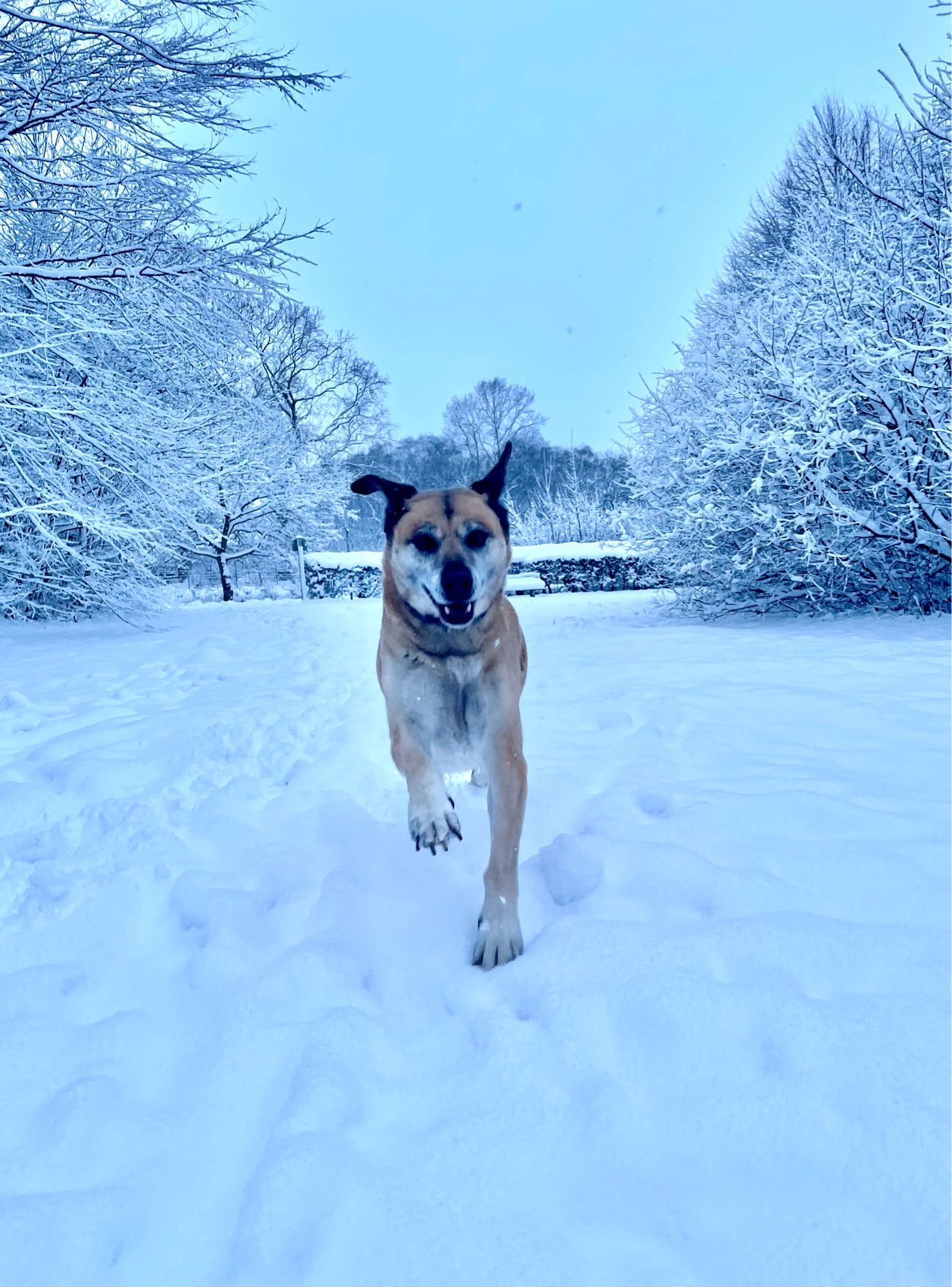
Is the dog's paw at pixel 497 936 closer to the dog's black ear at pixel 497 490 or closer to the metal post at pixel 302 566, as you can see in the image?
the dog's black ear at pixel 497 490

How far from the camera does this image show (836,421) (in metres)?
8.00

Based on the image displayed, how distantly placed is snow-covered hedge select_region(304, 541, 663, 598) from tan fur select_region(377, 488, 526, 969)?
16.7 m

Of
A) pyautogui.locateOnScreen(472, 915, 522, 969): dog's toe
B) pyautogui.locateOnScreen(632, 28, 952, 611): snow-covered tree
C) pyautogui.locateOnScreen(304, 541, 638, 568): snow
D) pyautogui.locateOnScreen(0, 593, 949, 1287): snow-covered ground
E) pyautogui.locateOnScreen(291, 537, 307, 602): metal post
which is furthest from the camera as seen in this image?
pyautogui.locateOnScreen(304, 541, 638, 568): snow

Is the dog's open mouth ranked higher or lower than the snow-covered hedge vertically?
lower

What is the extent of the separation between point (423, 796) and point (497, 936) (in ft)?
1.96

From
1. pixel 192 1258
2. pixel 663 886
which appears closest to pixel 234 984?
pixel 192 1258

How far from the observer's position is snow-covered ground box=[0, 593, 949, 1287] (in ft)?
3.99

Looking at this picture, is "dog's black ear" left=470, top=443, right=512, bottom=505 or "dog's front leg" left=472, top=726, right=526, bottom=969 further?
"dog's black ear" left=470, top=443, right=512, bottom=505

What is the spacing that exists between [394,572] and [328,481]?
19.6 m

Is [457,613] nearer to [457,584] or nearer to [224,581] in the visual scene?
[457,584]

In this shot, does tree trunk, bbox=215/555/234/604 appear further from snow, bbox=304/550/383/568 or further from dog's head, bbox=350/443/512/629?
dog's head, bbox=350/443/512/629

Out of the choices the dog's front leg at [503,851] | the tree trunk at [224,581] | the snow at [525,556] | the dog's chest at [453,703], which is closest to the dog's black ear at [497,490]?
the dog's chest at [453,703]

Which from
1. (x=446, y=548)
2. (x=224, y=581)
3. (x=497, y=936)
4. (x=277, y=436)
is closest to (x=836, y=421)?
(x=446, y=548)

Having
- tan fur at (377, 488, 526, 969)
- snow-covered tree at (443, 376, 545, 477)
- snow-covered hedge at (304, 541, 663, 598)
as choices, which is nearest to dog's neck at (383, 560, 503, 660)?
tan fur at (377, 488, 526, 969)
